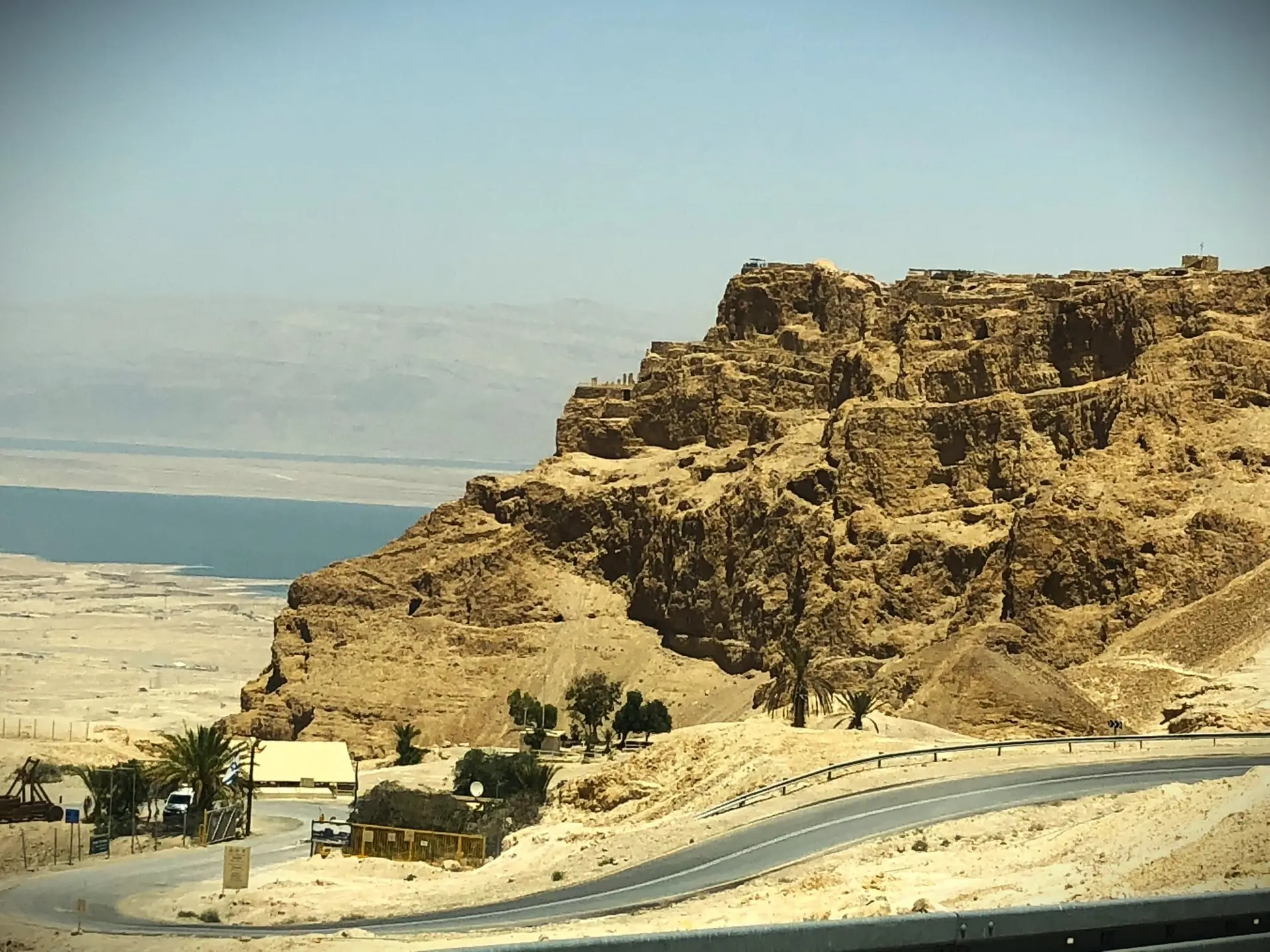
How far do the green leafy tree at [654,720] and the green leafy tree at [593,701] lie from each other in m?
1.33

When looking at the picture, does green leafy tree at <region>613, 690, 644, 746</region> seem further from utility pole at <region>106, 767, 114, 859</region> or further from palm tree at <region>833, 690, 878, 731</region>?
utility pole at <region>106, 767, 114, 859</region>

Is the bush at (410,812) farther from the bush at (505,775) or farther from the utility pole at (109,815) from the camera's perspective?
the utility pole at (109,815)

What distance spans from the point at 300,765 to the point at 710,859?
31052mm

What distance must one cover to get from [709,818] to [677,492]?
60118 millimetres

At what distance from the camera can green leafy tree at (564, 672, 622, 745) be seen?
241 ft

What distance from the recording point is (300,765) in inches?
2414

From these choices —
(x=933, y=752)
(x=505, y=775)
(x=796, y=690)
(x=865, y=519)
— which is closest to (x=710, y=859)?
(x=933, y=752)

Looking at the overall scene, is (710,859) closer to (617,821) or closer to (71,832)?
(617,821)

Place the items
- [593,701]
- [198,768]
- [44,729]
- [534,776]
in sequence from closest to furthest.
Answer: [198,768] < [534,776] < [593,701] < [44,729]

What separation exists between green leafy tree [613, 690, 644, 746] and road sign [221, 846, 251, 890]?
3916cm

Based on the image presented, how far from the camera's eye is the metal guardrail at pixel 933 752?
39125 mm

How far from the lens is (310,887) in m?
32.4

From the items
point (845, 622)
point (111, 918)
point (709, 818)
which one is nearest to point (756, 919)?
point (111, 918)

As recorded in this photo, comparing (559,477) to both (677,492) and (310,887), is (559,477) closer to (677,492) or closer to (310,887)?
(677,492)
